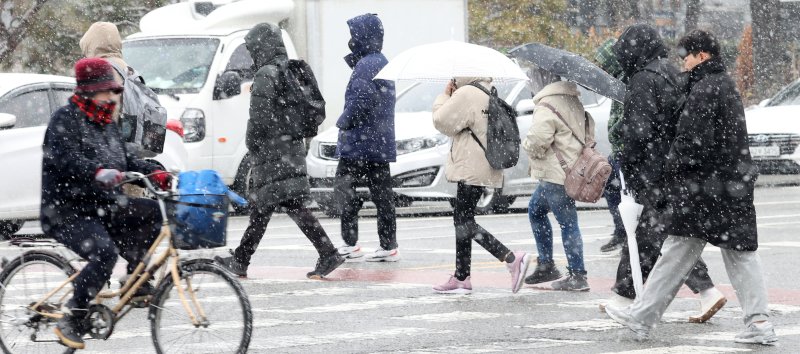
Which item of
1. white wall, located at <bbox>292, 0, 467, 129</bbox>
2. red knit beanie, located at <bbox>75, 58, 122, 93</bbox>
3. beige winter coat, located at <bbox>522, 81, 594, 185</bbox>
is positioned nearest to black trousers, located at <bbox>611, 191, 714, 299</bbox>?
beige winter coat, located at <bbox>522, 81, 594, 185</bbox>

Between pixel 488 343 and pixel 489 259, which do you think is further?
pixel 489 259

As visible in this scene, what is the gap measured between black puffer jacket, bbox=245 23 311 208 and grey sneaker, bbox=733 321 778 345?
4.15m

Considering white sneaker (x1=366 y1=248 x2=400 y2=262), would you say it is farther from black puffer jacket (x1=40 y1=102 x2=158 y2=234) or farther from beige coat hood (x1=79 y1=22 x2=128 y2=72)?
black puffer jacket (x1=40 y1=102 x2=158 y2=234)

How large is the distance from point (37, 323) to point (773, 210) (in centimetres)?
1213

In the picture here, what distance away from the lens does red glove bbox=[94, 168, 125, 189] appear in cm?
675

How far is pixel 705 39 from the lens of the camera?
8.02 meters

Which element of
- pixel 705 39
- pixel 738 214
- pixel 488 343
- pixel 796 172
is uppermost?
pixel 705 39

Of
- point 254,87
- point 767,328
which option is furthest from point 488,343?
point 254,87

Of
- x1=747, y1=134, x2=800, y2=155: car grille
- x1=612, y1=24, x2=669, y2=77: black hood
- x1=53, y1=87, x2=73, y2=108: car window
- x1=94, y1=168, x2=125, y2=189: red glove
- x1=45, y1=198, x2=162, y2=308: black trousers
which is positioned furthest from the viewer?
x1=747, y1=134, x2=800, y2=155: car grille

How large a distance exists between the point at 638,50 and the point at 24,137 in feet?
22.8

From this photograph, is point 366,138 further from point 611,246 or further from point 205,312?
point 205,312

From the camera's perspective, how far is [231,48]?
18.0 meters

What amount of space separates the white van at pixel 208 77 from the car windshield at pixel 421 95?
1491 mm

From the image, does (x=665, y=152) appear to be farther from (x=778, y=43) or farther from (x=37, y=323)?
(x=778, y=43)
